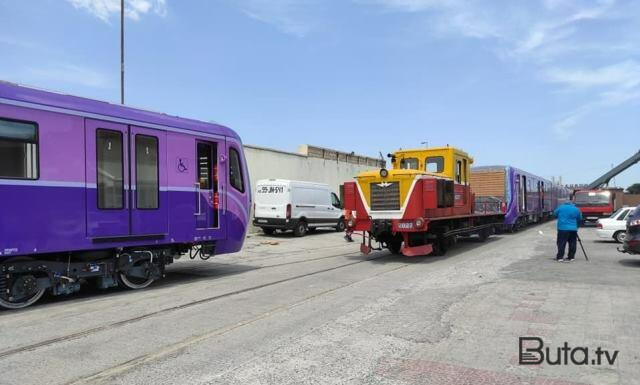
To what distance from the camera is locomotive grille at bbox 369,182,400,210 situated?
44.3 feet

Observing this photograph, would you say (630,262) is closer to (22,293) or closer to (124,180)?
(124,180)

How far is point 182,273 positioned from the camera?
1191 centimetres

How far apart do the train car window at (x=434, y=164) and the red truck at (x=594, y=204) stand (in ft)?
61.0

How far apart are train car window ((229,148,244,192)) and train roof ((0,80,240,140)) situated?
0.71 m

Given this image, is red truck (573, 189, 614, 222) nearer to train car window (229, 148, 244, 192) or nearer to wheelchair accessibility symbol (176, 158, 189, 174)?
train car window (229, 148, 244, 192)

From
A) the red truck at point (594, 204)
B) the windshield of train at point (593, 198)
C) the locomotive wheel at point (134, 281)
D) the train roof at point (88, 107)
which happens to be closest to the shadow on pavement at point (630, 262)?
the train roof at point (88, 107)

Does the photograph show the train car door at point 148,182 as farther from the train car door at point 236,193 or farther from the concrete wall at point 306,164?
the concrete wall at point 306,164

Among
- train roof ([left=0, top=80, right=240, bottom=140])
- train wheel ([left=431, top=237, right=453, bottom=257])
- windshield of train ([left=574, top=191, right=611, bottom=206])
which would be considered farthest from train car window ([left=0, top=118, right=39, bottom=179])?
windshield of train ([left=574, top=191, right=611, bottom=206])

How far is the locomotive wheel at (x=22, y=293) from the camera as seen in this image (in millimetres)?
7766

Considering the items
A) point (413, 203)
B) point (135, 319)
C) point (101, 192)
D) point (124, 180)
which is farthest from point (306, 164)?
point (135, 319)

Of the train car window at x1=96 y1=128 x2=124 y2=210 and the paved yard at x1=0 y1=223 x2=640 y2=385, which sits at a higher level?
the train car window at x1=96 y1=128 x2=124 y2=210

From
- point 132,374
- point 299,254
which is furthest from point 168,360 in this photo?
point 299,254

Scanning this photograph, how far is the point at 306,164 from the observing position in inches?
1160

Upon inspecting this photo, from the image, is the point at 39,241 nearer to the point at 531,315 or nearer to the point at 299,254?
the point at 531,315
